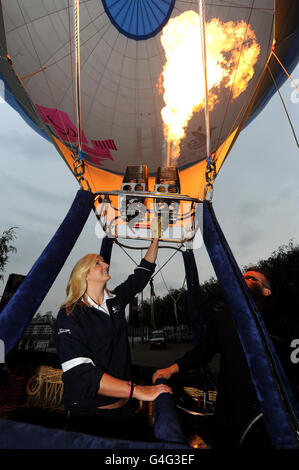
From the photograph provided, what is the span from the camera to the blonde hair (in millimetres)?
1592

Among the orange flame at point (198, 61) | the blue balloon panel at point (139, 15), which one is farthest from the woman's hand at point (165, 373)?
the blue balloon panel at point (139, 15)

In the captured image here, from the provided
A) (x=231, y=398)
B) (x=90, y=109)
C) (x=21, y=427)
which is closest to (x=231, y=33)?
(x=90, y=109)

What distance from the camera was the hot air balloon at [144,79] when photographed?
3.58 meters

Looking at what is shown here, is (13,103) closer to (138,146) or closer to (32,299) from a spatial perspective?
(138,146)


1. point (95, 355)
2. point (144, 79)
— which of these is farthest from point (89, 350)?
point (144, 79)

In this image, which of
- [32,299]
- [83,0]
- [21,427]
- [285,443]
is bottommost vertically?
[285,443]

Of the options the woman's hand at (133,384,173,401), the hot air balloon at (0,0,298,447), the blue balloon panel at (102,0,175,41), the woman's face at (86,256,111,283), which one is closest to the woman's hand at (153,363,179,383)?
the woman's hand at (133,384,173,401)

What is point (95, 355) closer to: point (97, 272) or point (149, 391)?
point (149, 391)

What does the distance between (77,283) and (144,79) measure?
4.55 meters

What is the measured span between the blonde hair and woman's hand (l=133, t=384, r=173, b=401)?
60 cm

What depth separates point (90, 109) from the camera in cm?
489

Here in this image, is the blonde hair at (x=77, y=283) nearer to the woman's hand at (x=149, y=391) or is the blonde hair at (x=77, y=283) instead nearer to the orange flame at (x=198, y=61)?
the woman's hand at (x=149, y=391)

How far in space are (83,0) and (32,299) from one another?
A: 188 inches
